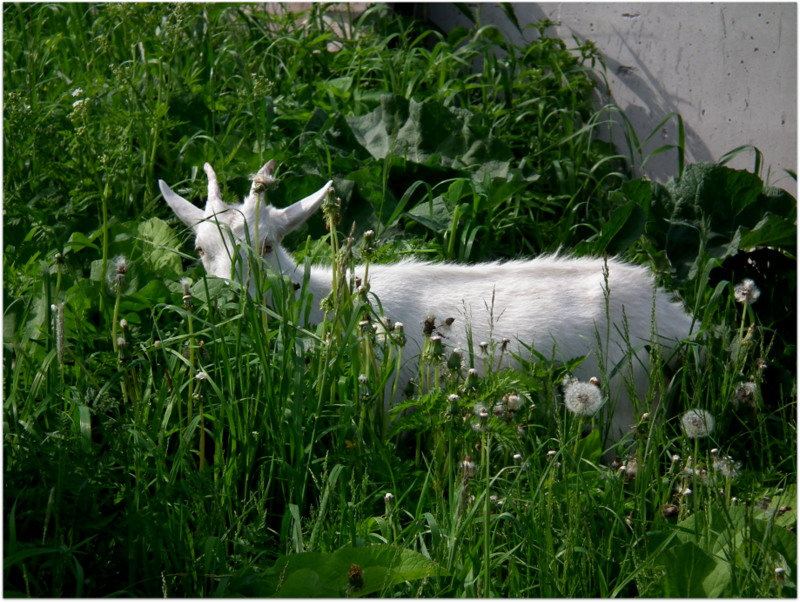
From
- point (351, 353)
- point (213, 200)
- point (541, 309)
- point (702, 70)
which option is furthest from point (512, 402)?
point (702, 70)

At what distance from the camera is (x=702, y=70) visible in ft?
16.3

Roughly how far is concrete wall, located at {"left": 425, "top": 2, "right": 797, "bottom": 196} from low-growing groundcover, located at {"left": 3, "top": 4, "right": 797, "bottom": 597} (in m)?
0.14

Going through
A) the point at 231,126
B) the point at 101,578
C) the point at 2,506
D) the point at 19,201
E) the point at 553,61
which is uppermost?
the point at 553,61

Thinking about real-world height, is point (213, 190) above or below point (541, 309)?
above

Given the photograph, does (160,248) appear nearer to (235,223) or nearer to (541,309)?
(235,223)

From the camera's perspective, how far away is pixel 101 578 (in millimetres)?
2209

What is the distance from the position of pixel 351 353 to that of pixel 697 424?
0.98 m

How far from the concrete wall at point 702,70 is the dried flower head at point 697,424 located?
249 centimetres

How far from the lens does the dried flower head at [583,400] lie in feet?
7.88

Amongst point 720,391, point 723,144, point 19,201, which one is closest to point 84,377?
point 19,201

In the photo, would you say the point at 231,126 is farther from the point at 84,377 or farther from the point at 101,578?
the point at 101,578

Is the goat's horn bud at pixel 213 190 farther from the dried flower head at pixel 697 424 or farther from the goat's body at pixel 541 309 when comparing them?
the dried flower head at pixel 697 424

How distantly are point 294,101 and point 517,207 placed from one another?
1514 millimetres

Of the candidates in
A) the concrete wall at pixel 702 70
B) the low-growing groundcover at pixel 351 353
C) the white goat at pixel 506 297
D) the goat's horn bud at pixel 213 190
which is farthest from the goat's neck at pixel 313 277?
the concrete wall at pixel 702 70
